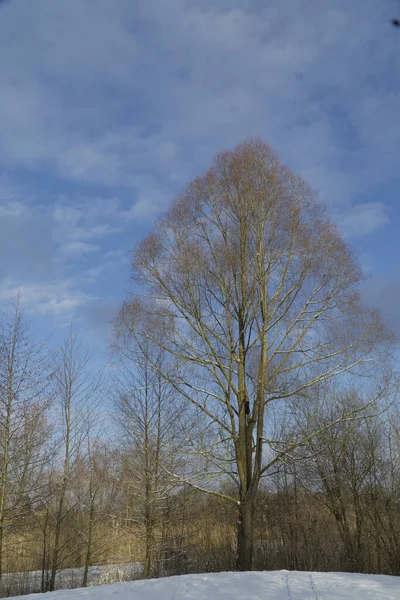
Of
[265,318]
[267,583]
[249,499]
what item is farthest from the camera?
[265,318]

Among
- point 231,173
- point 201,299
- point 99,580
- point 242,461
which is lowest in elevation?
point 99,580

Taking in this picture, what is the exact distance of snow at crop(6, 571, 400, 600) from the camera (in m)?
7.19

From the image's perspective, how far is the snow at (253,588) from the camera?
23.6ft

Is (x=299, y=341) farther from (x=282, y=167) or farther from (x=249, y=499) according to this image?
(x=282, y=167)

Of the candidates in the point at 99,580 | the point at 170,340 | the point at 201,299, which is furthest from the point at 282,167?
the point at 99,580

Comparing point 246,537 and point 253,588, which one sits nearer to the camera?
point 253,588

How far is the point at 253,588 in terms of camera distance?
7.59m

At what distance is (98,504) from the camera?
17094 mm

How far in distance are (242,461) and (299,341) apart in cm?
309

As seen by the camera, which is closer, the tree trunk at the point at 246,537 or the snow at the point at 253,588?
the snow at the point at 253,588

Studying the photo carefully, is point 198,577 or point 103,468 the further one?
point 103,468

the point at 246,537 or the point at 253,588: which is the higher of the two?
the point at 246,537

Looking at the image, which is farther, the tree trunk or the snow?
the tree trunk

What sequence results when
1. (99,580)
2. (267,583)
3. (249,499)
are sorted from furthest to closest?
(99,580), (249,499), (267,583)
